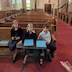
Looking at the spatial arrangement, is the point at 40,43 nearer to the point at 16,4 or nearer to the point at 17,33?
the point at 17,33

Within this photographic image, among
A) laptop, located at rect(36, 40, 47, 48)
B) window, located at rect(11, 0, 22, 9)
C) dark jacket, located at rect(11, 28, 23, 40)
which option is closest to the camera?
laptop, located at rect(36, 40, 47, 48)

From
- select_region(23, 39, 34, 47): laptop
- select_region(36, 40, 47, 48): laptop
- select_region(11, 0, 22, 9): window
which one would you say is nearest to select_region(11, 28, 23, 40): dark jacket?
select_region(23, 39, 34, 47): laptop

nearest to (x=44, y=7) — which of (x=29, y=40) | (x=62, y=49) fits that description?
(x=62, y=49)

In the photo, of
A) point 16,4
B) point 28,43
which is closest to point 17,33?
point 28,43

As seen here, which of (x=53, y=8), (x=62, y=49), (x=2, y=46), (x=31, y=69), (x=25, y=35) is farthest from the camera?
(x=53, y=8)

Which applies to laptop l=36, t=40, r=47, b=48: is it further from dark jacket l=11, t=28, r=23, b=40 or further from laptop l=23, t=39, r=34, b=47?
dark jacket l=11, t=28, r=23, b=40

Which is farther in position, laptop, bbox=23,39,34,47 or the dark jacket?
the dark jacket

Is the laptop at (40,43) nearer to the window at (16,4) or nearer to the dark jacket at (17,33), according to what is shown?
the dark jacket at (17,33)

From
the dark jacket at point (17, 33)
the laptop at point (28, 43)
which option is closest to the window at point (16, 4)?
the dark jacket at point (17, 33)

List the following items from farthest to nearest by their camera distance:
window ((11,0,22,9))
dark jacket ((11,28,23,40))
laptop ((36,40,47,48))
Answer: window ((11,0,22,9)) < dark jacket ((11,28,23,40)) < laptop ((36,40,47,48))

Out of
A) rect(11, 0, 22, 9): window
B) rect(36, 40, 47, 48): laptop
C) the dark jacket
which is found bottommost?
rect(36, 40, 47, 48): laptop

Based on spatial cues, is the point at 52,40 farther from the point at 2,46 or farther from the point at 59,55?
the point at 2,46

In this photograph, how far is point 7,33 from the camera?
5824 mm

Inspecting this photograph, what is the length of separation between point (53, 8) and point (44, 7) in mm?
1092
